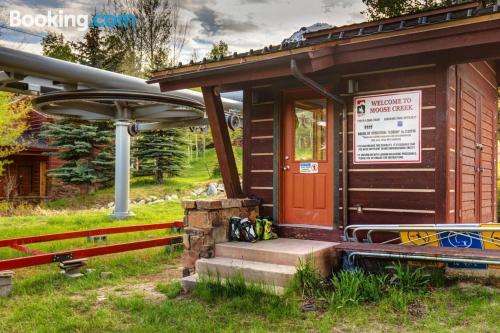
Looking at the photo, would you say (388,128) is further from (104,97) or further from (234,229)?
(104,97)

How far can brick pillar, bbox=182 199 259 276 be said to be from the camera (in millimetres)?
6109

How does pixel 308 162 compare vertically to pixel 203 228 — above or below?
above

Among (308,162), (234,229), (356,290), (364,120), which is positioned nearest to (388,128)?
(364,120)

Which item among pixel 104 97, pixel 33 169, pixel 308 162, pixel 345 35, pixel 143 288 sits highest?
pixel 345 35

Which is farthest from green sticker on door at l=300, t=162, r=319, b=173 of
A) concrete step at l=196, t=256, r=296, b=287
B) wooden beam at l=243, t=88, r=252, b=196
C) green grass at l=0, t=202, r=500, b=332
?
green grass at l=0, t=202, r=500, b=332

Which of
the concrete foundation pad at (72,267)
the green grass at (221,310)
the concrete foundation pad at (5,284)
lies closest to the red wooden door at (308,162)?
the green grass at (221,310)

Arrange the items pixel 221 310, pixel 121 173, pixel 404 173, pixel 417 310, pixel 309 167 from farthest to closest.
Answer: pixel 121 173 < pixel 309 167 < pixel 404 173 < pixel 221 310 < pixel 417 310

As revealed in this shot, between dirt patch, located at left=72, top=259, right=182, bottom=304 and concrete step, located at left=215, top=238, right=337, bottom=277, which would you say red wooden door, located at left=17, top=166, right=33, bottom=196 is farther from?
concrete step, located at left=215, top=238, right=337, bottom=277

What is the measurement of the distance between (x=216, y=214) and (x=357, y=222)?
6.25 feet

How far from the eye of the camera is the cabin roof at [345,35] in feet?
16.6

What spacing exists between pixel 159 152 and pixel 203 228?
1616cm

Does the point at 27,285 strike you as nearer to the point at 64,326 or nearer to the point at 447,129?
the point at 64,326

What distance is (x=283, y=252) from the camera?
5.64m

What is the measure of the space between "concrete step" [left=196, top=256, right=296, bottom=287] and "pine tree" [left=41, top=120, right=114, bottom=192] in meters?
15.1
